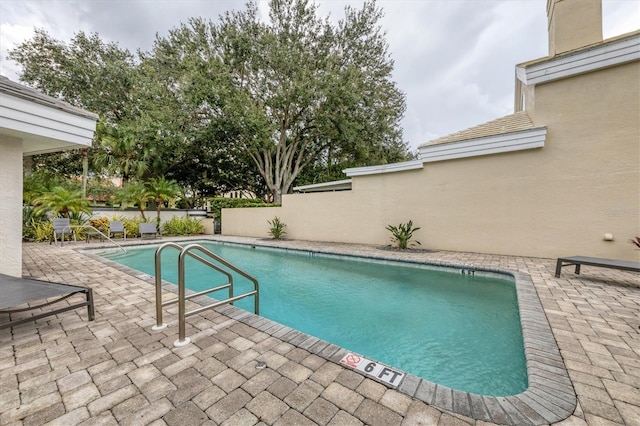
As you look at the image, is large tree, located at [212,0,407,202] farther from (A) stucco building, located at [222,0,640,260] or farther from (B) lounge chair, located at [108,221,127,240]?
(B) lounge chair, located at [108,221,127,240]

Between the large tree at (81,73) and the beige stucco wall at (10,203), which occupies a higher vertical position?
the large tree at (81,73)

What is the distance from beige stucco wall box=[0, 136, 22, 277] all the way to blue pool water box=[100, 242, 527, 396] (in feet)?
9.10

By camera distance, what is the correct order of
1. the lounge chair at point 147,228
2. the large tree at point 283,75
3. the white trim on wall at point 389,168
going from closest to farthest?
1. the white trim on wall at point 389,168
2. the lounge chair at point 147,228
3. the large tree at point 283,75

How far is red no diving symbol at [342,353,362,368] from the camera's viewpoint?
227 centimetres

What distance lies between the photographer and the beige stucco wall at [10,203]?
4.14m

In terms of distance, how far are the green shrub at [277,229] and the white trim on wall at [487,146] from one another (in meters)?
7.24

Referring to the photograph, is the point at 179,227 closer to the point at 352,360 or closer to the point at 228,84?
the point at 228,84

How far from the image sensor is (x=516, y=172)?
25.9 ft

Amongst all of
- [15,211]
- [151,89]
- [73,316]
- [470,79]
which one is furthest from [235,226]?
[470,79]

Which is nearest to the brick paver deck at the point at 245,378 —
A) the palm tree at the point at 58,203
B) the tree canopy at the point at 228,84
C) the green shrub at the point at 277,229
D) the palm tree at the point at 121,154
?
the green shrub at the point at 277,229

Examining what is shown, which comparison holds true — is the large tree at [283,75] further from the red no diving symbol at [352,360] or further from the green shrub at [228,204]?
the red no diving symbol at [352,360]

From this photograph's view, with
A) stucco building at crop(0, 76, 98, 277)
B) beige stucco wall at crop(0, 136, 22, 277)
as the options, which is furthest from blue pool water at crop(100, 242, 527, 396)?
stucco building at crop(0, 76, 98, 277)

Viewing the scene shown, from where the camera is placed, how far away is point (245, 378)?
210cm

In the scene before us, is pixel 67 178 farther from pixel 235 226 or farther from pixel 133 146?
pixel 235 226
